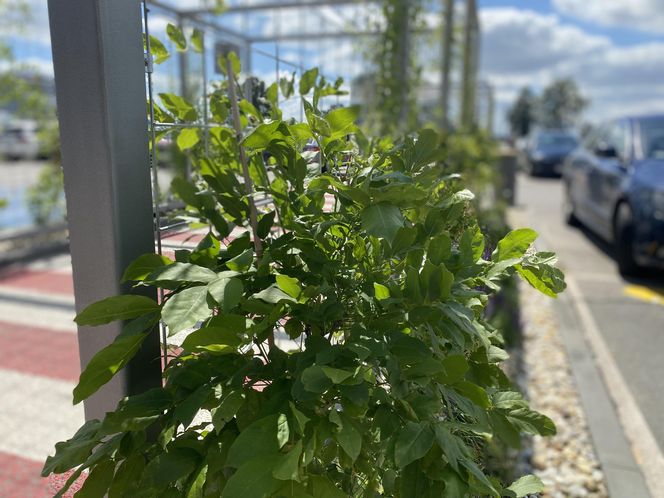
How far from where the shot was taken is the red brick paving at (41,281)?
227 inches

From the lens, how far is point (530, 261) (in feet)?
4.61

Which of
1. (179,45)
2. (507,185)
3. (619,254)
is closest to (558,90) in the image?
(507,185)

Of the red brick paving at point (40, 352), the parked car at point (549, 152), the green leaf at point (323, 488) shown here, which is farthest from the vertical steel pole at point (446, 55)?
the parked car at point (549, 152)

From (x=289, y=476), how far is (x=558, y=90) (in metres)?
55.1

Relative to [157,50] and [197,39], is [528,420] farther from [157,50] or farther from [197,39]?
[197,39]

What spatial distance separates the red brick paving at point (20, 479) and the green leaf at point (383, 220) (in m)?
2.23

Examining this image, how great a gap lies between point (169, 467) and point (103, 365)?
262mm

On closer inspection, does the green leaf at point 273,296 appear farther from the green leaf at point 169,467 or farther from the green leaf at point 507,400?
the green leaf at point 507,400

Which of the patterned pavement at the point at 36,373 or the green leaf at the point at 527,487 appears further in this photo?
the patterned pavement at the point at 36,373

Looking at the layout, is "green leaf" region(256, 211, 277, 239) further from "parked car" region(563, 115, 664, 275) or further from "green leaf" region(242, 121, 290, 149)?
"parked car" region(563, 115, 664, 275)

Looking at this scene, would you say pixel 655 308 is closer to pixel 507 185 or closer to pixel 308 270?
pixel 308 270

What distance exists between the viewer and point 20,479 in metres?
2.76

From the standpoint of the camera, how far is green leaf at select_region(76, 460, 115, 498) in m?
1.26

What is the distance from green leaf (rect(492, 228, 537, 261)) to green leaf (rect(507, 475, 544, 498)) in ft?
1.76
